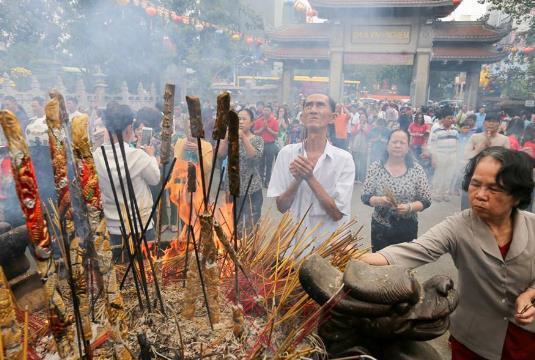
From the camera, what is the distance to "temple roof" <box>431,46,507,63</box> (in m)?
19.0

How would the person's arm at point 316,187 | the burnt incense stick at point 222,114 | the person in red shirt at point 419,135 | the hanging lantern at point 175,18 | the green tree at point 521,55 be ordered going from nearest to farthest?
1. the burnt incense stick at point 222,114
2. the person's arm at point 316,187
3. the hanging lantern at point 175,18
4. the person in red shirt at point 419,135
5. the green tree at point 521,55

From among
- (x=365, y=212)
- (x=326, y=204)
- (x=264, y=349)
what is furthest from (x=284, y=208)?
(x=365, y=212)

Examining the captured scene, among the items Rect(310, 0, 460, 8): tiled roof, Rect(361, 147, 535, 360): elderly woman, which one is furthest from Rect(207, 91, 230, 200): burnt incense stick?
Rect(310, 0, 460, 8): tiled roof

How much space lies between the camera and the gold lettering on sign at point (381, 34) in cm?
1512

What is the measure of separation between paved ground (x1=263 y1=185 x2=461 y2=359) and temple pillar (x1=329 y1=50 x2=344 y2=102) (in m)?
9.18

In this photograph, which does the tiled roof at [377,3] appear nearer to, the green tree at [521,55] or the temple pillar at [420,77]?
the temple pillar at [420,77]

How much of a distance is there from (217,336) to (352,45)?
15561 millimetres

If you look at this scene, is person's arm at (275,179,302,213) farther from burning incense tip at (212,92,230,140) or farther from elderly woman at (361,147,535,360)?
burning incense tip at (212,92,230,140)

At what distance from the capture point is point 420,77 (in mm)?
16344

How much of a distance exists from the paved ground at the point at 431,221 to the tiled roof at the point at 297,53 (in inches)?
499

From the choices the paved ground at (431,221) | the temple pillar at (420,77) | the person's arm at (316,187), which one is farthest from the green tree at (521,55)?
the person's arm at (316,187)

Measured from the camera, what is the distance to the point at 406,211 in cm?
283

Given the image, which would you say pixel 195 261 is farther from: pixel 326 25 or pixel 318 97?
pixel 326 25

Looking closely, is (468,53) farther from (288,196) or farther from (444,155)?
(288,196)
